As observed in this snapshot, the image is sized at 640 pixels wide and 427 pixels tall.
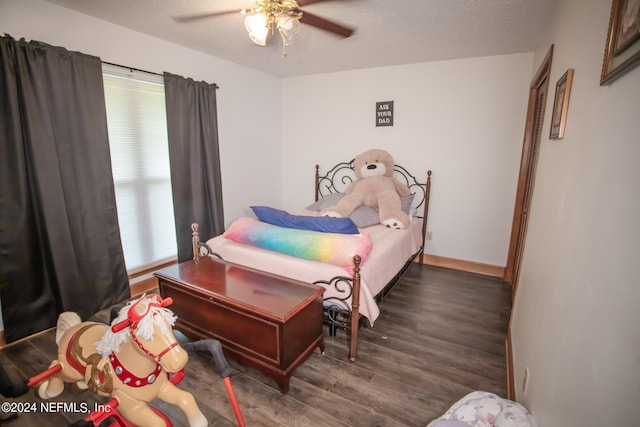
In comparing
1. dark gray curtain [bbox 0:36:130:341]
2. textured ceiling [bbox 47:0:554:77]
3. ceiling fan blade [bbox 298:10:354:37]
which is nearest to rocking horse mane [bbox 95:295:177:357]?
dark gray curtain [bbox 0:36:130:341]

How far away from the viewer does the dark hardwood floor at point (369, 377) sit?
1.62m

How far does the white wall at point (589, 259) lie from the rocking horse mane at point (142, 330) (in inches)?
50.7

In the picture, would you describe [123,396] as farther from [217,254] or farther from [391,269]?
[391,269]

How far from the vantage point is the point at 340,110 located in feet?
13.3

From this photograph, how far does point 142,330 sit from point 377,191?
9.00 feet

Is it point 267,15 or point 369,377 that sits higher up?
point 267,15

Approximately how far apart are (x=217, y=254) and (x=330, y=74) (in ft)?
9.29

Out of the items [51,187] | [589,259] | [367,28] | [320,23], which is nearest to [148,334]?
[589,259]

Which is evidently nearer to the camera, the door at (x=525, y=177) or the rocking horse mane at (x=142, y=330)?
the rocking horse mane at (x=142, y=330)

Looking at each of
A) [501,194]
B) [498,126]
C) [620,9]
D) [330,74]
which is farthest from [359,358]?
[330,74]

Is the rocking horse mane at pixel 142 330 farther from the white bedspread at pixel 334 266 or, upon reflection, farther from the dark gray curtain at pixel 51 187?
the dark gray curtain at pixel 51 187

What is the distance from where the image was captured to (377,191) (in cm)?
341

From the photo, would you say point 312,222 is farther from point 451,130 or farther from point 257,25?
point 451,130

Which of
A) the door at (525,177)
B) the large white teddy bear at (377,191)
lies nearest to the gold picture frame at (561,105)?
the door at (525,177)
